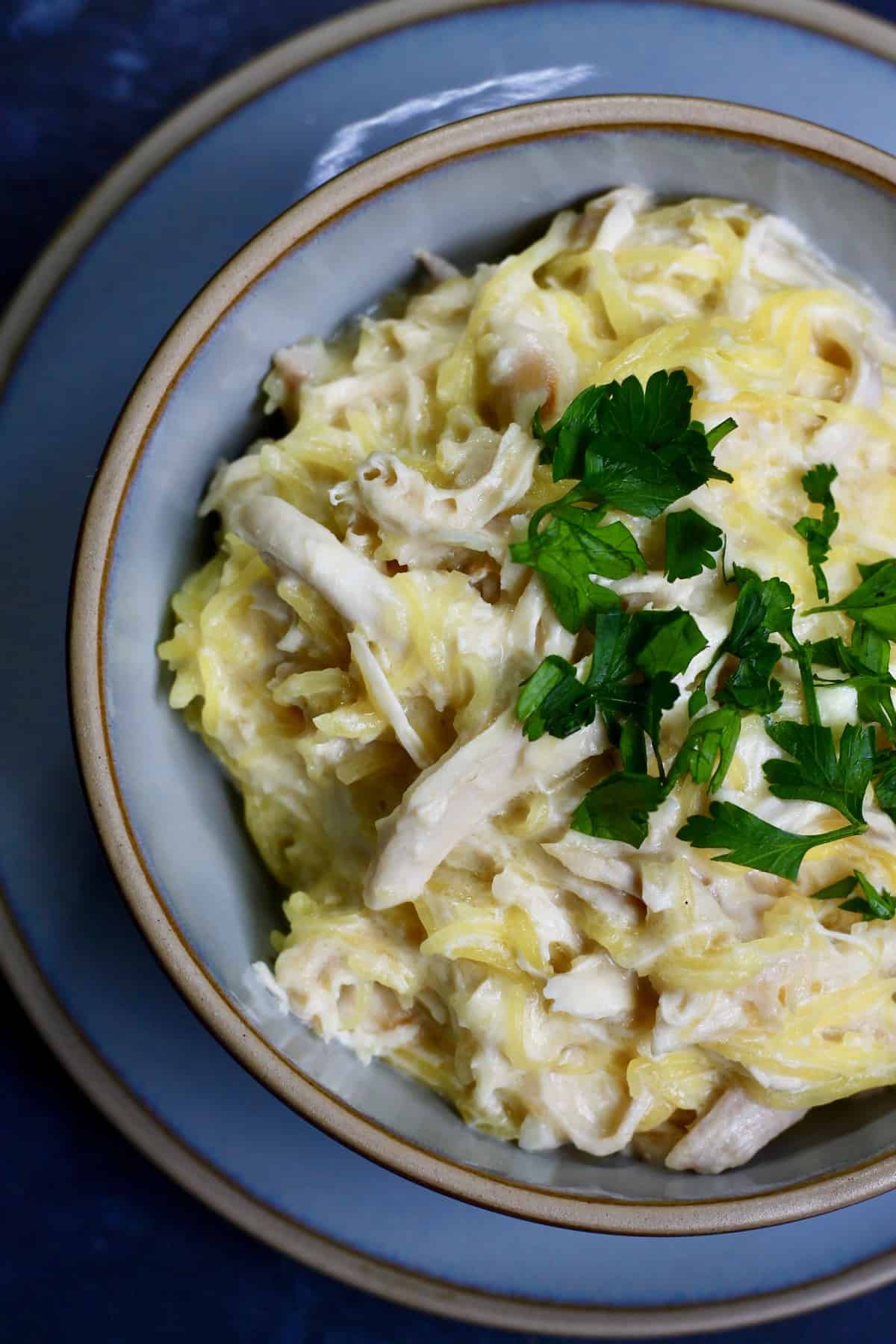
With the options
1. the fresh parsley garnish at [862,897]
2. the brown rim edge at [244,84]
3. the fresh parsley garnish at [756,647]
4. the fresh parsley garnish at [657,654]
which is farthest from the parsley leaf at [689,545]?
the brown rim edge at [244,84]

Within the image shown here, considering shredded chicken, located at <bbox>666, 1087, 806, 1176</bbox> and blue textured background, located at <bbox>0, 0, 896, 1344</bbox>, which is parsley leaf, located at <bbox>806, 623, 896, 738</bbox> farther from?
Result: blue textured background, located at <bbox>0, 0, 896, 1344</bbox>

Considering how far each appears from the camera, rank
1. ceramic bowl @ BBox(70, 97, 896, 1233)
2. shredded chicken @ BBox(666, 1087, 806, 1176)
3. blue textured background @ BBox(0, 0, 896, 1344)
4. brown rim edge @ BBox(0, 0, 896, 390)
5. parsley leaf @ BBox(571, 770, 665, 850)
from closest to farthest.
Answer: parsley leaf @ BBox(571, 770, 665, 850) → ceramic bowl @ BBox(70, 97, 896, 1233) → shredded chicken @ BBox(666, 1087, 806, 1176) → brown rim edge @ BBox(0, 0, 896, 390) → blue textured background @ BBox(0, 0, 896, 1344)

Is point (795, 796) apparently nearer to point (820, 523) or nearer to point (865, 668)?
point (865, 668)

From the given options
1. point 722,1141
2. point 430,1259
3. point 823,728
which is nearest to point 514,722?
point 823,728

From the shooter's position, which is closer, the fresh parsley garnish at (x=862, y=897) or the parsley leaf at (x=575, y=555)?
the parsley leaf at (x=575, y=555)

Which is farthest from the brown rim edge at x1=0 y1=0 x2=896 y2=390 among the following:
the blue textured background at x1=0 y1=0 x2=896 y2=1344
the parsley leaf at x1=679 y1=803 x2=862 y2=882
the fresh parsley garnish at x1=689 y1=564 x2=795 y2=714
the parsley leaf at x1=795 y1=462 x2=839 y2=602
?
the parsley leaf at x1=679 y1=803 x2=862 y2=882

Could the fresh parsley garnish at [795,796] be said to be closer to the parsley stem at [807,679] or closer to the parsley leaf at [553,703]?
the parsley stem at [807,679]
